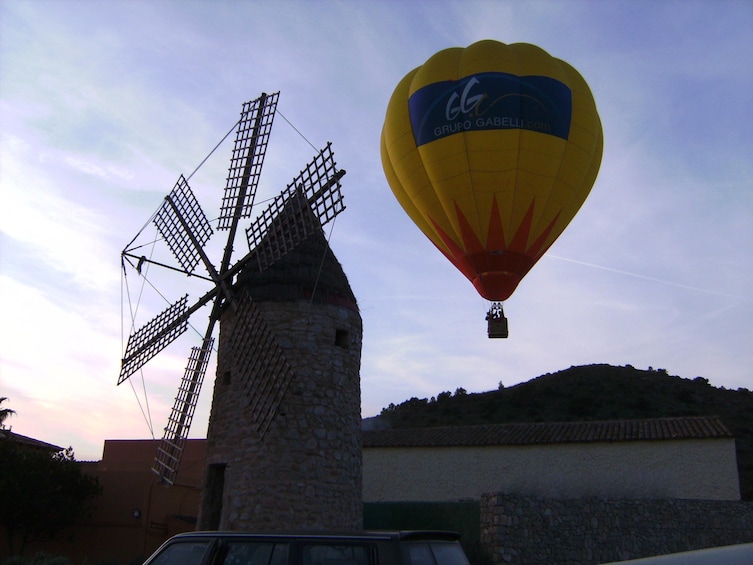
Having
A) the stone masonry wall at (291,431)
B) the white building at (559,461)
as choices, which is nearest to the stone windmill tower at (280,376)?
the stone masonry wall at (291,431)

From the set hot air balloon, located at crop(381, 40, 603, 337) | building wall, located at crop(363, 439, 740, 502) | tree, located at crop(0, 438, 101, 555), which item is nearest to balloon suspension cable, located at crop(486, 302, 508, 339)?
hot air balloon, located at crop(381, 40, 603, 337)

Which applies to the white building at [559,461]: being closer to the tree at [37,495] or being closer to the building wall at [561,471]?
the building wall at [561,471]

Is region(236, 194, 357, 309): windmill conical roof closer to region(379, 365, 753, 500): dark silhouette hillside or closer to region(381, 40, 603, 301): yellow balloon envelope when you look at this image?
region(381, 40, 603, 301): yellow balloon envelope

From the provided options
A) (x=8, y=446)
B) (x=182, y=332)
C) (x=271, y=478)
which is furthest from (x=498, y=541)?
(x=8, y=446)

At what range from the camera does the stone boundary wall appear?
500 inches

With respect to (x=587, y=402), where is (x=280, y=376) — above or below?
below

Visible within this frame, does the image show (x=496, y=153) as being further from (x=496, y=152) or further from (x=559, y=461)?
(x=559, y=461)

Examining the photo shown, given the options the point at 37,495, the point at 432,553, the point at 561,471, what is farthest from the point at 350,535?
the point at 561,471

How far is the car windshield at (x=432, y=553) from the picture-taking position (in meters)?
4.66

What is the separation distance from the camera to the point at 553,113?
46.8 ft

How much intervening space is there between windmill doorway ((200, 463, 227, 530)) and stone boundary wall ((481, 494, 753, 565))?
4955mm

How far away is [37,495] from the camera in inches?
640

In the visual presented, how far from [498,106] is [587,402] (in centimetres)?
2927

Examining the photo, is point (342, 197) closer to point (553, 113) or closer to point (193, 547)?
point (553, 113)
